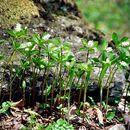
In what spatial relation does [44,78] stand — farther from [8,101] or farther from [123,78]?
[123,78]

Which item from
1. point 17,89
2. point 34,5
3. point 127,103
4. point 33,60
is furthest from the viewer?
point 34,5

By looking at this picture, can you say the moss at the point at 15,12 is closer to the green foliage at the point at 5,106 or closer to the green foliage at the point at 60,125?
the green foliage at the point at 5,106

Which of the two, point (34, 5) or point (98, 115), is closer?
point (98, 115)

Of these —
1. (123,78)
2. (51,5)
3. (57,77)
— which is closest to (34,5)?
(51,5)

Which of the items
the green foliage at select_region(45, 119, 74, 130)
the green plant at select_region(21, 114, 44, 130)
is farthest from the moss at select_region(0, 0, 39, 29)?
the green foliage at select_region(45, 119, 74, 130)

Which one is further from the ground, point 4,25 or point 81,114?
point 4,25

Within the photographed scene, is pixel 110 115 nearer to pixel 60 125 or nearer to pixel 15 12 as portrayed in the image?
pixel 60 125

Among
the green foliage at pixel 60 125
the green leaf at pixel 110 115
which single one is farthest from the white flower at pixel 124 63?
the green foliage at pixel 60 125
